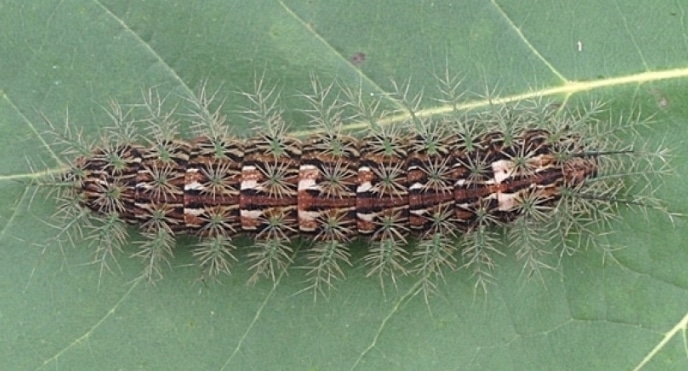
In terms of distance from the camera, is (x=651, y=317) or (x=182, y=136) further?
(x=182, y=136)

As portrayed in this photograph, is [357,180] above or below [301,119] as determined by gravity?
below

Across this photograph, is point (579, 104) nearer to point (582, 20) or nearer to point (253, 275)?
point (582, 20)

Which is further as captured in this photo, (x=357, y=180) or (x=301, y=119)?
(x=301, y=119)

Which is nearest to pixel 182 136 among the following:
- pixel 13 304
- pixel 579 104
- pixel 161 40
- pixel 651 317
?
pixel 161 40
